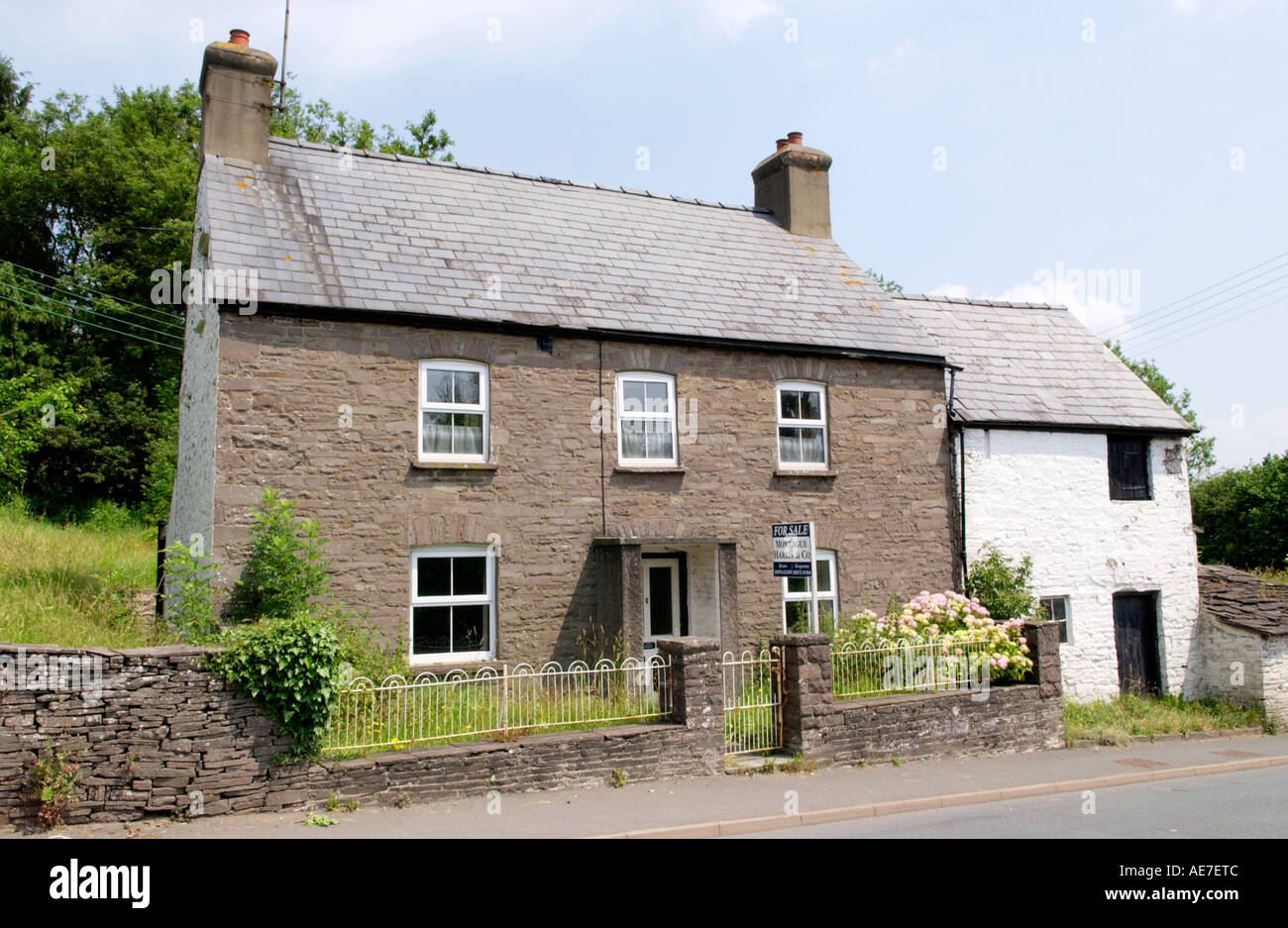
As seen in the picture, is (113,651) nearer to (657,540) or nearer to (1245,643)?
(657,540)

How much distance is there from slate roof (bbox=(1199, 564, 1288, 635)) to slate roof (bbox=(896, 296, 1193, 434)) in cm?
329

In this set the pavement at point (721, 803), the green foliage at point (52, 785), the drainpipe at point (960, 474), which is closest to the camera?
the green foliage at point (52, 785)

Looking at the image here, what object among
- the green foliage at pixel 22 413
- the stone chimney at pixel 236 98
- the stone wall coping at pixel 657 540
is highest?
the stone chimney at pixel 236 98

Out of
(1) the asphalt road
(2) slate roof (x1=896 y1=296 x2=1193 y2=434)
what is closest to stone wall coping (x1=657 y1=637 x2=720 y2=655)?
(1) the asphalt road

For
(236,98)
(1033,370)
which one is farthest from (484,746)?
(1033,370)

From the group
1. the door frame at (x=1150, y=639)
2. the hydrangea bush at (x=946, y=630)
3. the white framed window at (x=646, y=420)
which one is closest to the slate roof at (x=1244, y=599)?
the door frame at (x=1150, y=639)

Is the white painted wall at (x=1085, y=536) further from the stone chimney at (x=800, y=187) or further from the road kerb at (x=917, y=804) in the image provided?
the stone chimney at (x=800, y=187)

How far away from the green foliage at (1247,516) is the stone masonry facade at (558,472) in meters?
14.8

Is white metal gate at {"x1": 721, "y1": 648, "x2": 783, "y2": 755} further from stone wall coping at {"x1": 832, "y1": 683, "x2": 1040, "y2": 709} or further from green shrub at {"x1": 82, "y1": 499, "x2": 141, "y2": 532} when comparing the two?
green shrub at {"x1": 82, "y1": 499, "x2": 141, "y2": 532}

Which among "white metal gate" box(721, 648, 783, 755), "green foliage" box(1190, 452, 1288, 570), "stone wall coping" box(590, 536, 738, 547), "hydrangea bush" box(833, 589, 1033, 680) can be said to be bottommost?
"white metal gate" box(721, 648, 783, 755)

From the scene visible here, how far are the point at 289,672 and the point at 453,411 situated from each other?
569 cm

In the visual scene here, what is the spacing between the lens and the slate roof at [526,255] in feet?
45.8

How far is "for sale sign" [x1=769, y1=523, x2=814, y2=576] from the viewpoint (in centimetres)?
1137

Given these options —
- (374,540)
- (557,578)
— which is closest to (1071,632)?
(557,578)
